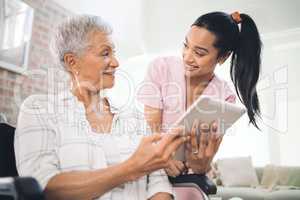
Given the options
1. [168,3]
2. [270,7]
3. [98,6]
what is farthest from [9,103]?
[270,7]

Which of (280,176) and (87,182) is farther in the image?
(280,176)

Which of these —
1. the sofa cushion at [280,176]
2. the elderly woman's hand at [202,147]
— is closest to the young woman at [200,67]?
the elderly woman's hand at [202,147]

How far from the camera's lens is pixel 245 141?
6.37 ft

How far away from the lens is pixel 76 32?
46.8 inches

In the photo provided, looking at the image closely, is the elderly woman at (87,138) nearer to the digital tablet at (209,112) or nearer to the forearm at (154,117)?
the digital tablet at (209,112)

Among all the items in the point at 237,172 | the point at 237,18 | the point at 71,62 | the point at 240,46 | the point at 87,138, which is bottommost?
the point at 237,172

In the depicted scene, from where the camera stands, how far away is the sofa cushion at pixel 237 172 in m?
2.18

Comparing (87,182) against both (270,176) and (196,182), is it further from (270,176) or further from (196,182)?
(270,176)

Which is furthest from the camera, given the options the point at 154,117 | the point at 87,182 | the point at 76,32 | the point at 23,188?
the point at 154,117

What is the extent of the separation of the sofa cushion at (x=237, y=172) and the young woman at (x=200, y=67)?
0.65 m

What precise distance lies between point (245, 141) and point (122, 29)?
967 millimetres

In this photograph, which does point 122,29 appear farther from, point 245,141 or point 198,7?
point 245,141

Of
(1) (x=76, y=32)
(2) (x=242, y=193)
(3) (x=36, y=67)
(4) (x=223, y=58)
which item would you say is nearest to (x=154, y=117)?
(4) (x=223, y=58)

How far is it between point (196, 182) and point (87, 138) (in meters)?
0.36
